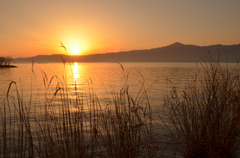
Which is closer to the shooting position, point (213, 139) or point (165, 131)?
point (213, 139)

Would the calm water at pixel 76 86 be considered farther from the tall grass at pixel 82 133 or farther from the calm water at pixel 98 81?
the tall grass at pixel 82 133

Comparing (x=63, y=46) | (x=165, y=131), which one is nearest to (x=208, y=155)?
(x=165, y=131)

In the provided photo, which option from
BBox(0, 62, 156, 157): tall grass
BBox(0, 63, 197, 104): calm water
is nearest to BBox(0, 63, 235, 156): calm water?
BBox(0, 63, 197, 104): calm water

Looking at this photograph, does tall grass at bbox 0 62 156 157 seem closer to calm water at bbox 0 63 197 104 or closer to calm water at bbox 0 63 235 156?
calm water at bbox 0 63 235 156

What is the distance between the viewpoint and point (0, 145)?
5.36 metres

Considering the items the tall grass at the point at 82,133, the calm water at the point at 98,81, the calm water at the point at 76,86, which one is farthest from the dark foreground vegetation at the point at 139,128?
the calm water at the point at 98,81

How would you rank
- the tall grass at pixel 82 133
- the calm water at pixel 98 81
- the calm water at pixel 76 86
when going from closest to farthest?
the tall grass at pixel 82 133 < the calm water at pixel 76 86 < the calm water at pixel 98 81

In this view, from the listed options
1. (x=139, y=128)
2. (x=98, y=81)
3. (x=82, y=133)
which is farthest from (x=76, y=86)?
(x=139, y=128)

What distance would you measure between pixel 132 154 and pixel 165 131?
3382 mm

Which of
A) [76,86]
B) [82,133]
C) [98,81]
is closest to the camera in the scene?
[82,133]

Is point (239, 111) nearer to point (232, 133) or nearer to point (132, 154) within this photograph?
point (232, 133)

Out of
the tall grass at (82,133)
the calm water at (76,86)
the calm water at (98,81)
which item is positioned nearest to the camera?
the tall grass at (82,133)

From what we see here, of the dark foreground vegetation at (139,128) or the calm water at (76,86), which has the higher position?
the dark foreground vegetation at (139,128)

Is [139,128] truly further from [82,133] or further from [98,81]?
[98,81]
